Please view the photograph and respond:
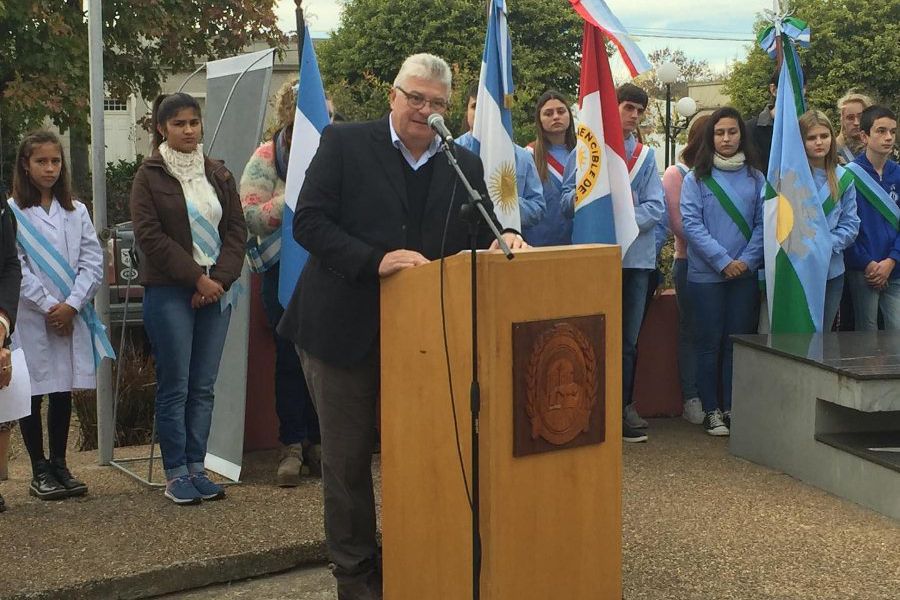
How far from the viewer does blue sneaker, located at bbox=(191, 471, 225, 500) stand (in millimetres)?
5625

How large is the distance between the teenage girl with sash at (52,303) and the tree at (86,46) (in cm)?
1191

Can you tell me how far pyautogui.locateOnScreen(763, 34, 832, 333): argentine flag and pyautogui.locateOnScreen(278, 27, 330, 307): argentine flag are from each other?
302 centimetres

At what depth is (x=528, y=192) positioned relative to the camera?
6.89 meters

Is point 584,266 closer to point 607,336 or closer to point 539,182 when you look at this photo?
point 607,336

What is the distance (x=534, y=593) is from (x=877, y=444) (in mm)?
3133

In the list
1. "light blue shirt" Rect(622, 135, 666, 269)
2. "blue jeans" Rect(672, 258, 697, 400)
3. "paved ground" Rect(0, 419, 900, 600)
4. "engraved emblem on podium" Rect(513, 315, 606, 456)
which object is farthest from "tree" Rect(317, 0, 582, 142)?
"engraved emblem on podium" Rect(513, 315, 606, 456)

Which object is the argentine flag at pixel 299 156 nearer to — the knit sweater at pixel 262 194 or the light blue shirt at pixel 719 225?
the knit sweater at pixel 262 194

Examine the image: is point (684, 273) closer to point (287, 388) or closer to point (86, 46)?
point (287, 388)

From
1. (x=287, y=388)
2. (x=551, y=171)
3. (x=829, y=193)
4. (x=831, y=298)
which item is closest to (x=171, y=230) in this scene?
(x=287, y=388)

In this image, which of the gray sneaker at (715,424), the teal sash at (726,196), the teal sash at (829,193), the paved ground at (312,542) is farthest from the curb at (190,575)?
the teal sash at (829,193)

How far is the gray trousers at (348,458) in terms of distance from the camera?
4148 millimetres

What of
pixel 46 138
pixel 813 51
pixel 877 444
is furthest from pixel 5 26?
pixel 813 51

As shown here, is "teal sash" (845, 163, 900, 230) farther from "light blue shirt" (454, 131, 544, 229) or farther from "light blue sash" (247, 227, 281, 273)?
"light blue sash" (247, 227, 281, 273)

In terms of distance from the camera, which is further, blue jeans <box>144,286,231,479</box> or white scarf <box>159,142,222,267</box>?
white scarf <box>159,142,222,267</box>
